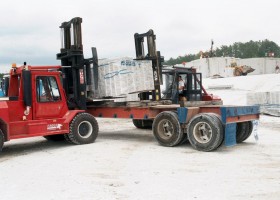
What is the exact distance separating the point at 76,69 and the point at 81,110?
1.33 metres

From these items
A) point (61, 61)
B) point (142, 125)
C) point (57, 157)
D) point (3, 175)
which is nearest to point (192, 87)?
point (142, 125)

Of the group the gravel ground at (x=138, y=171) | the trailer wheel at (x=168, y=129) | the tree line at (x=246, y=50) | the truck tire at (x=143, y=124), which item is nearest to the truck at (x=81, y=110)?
the trailer wheel at (x=168, y=129)

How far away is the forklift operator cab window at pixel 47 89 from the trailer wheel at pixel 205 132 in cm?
384

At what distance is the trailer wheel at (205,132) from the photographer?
9523mm

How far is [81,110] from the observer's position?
1134 cm

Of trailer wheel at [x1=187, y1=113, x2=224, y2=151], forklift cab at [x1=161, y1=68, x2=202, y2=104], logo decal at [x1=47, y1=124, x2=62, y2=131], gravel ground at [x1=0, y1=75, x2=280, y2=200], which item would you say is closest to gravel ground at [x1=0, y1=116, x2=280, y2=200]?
gravel ground at [x1=0, y1=75, x2=280, y2=200]

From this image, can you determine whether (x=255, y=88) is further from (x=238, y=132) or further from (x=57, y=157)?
(x=57, y=157)

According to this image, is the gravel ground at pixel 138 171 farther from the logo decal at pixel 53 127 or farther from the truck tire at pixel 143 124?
the truck tire at pixel 143 124

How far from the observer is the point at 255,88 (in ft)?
105

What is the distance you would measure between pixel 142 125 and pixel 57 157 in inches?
244

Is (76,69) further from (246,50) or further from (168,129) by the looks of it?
(246,50)

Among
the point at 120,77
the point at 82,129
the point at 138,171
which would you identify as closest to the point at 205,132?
the point at 138,171

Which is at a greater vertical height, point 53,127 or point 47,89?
point 47,89

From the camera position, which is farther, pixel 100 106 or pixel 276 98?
pixel 276 98
